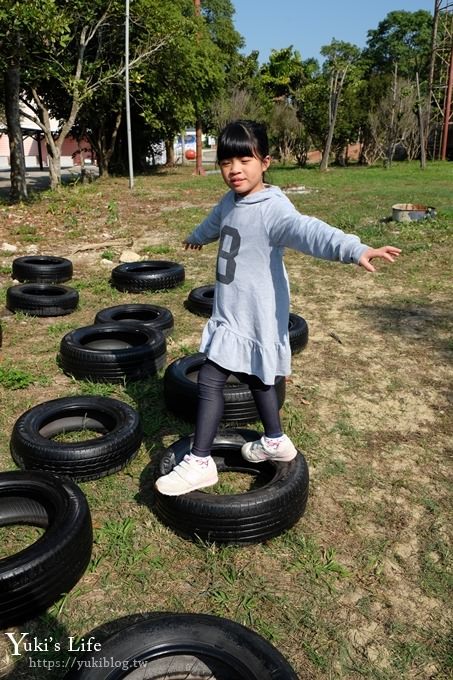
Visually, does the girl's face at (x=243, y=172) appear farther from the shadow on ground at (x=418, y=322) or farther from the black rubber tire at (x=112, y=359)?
the shadow on ground at (x=418, y=322)

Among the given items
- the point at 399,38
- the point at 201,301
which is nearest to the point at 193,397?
the point at 201,301

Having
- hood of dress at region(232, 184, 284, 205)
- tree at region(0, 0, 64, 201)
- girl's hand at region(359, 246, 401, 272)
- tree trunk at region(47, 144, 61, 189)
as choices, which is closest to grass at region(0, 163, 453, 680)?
girl's hand at region(359, 246, 401, 272)

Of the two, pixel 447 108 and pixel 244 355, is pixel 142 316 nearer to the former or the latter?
pixel 244 355

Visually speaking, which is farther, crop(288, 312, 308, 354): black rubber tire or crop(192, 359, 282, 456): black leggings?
crop(288, 312, 308, 354): black rubber tire

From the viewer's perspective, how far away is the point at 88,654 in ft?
6.53

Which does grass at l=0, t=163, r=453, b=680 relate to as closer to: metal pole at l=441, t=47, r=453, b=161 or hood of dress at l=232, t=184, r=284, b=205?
hood of dress at l=232, t=184, r=284, b=205

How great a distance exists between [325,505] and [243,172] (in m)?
1.92

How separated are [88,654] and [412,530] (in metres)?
1.83

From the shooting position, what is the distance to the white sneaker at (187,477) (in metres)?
2.84

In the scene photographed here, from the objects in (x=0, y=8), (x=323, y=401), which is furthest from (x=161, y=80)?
(x=323, y=401)

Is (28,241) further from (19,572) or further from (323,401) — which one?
(19,572)

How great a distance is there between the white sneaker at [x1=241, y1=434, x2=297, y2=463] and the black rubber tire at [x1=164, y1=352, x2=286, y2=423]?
678 millimetres

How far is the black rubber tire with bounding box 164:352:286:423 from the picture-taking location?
3875 millimetres

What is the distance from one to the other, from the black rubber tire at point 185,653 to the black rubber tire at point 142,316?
12.0 ft
